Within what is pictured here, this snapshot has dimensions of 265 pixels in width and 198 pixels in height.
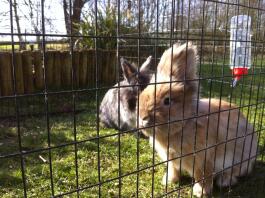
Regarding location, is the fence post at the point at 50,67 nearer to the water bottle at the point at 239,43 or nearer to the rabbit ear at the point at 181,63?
the water bottle at the point at 239,43

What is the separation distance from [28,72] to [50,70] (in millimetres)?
447

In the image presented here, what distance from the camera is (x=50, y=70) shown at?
19.1 feet

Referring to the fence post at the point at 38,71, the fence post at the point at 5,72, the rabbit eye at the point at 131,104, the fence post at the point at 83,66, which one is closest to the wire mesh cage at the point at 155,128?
the rabbit eye at the point at 131,104

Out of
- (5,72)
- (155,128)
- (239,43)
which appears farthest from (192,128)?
(5,72)

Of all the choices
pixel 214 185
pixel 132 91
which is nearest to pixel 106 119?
pixel 132 91

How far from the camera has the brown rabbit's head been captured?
7.32ft

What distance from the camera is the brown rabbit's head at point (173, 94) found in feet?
7.32

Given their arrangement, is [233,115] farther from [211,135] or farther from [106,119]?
[106,119]

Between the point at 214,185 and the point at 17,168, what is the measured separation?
1708 millimetres

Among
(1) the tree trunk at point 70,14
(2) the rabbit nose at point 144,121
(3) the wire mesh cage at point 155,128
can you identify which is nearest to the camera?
(1) the tree trunk at point 70,14

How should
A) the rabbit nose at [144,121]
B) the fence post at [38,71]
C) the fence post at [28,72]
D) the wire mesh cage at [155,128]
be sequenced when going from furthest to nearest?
the fence post at [38,71]
the fence post at [28,72]
the rabbit nose at [144,121]
the wire mesh cage at [155,128]

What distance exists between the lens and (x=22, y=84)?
5.42 meters

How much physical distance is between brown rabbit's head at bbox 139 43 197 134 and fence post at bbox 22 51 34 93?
3.60 meters

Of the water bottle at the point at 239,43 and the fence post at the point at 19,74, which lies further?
the fence post at the point at 19,74
